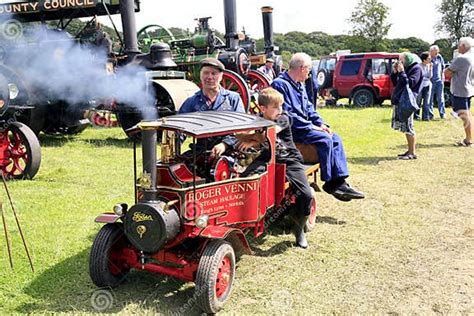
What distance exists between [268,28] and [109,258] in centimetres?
1131

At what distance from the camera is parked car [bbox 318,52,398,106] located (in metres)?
15.7

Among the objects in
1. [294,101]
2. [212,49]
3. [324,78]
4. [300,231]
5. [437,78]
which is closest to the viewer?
[300,231]

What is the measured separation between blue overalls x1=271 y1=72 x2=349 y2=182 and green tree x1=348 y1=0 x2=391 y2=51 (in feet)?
129

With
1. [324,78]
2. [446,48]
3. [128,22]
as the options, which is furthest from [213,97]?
[446,48]

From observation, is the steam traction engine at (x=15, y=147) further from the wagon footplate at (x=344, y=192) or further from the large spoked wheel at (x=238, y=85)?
the large spoked wheel at (x=238, y=85)

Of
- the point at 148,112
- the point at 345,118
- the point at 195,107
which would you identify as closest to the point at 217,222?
the point at 195,107

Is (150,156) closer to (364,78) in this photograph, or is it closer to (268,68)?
(268,68)

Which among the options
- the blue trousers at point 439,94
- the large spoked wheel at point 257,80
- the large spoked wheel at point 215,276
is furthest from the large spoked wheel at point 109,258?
the blue trousers at point 439,94

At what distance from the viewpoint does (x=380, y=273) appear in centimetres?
343

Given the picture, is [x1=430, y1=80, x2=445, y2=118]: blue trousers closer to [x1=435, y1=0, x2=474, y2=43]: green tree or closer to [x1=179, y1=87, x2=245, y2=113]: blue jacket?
[x1=179, y1=87, x2=245, y2=113]: blue jacket

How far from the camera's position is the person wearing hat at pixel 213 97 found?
11.9 ft

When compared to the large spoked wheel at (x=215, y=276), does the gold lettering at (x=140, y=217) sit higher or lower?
higher

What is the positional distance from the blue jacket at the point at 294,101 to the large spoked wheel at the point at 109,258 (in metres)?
1.94

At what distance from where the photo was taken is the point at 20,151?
5.86 metres
